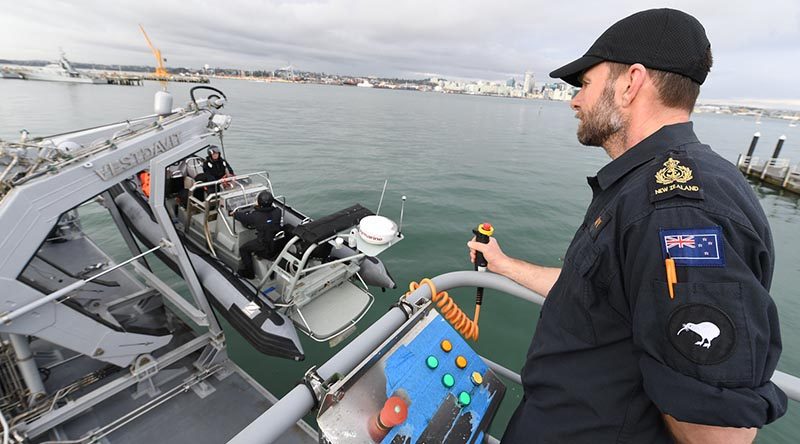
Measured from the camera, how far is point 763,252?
830 mm

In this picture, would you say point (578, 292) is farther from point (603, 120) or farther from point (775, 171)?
point (775, 171)

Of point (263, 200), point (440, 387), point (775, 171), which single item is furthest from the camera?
point (775, 171)

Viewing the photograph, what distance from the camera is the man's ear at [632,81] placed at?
3.67 ft

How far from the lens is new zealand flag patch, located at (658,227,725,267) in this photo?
823mm

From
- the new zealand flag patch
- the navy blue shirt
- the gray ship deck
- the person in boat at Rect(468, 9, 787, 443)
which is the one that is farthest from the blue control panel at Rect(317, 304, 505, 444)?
the gray ship deck

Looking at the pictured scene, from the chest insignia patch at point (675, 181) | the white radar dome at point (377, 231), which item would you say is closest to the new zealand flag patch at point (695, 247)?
the chest insignia patch at point (675, 181)

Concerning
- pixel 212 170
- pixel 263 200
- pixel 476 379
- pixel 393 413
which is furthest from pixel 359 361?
pixel 212 170

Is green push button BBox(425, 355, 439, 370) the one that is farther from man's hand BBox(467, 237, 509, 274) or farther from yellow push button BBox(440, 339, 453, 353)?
man's hand BBox(467, 237, 509, 274)

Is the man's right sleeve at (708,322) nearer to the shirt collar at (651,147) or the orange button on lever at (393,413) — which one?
the shirt collar at (651,147)

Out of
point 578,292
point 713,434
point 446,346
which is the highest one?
point 578,292

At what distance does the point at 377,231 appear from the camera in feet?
12.7

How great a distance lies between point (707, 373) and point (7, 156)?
5641 mm

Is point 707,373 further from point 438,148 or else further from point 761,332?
point 438,148

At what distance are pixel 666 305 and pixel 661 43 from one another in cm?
84
